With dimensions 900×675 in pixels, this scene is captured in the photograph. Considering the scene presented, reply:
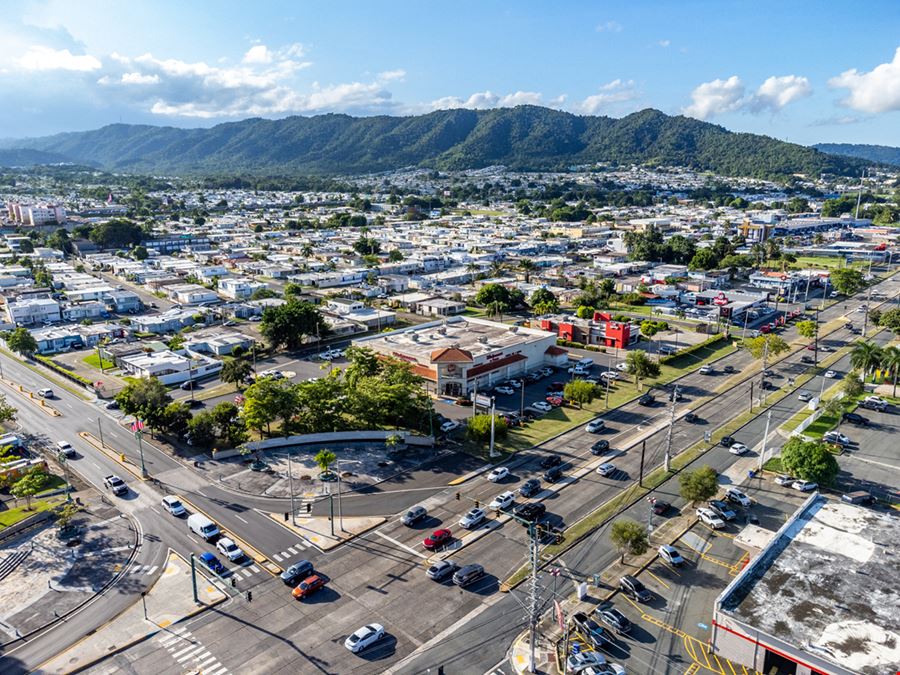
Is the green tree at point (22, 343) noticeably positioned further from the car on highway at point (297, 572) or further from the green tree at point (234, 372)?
the car on highway at point (297, 572)

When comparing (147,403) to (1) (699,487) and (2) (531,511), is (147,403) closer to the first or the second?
(2) (531,511)

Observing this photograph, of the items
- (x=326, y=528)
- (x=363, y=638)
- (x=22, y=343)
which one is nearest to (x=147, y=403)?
(x=326, y=528)

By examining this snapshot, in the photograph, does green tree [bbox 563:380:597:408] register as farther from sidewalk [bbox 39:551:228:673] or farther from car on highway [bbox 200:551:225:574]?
sidewalk [bbox 39:551:228:673]

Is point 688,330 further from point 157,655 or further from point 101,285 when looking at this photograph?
point 101,285

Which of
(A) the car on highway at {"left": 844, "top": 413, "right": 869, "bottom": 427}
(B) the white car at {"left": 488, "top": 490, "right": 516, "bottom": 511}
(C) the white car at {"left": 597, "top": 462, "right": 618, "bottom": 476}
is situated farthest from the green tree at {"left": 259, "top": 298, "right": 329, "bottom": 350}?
(A) the car on highway at {"left": 844, "top": 413, "right": 869, "bottom": 427}

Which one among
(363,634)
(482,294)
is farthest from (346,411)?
(482,294)
